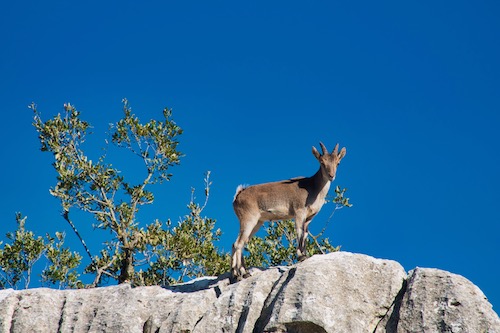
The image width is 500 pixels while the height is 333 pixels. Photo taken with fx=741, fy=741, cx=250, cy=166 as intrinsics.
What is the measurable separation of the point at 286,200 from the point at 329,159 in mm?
1735

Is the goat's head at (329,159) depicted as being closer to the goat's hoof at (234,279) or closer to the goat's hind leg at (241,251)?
the goat's hind leg at (241,251)

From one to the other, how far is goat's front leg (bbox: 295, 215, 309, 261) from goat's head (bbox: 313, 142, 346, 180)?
149 cm

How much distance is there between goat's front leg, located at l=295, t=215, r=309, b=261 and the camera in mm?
19641

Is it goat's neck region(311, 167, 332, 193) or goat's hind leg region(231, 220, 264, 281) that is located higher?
goat's neck region(311, 167, 332, 193)

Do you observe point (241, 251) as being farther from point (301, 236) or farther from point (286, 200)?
point (286, 200)

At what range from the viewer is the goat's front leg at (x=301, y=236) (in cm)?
1964

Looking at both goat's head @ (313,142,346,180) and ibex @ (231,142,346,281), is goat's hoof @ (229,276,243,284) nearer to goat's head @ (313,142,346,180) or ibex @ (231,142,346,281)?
ibex @ (231,142,346,281)

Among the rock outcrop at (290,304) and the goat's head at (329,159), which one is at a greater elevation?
the goat's head at (329,159)

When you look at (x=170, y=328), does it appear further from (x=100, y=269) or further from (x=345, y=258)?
(x=100, y=269)

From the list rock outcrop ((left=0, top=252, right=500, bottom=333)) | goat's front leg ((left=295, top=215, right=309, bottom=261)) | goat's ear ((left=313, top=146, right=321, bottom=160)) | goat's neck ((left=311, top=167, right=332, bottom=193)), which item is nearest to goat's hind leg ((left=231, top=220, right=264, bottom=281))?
rock outcrop ((left=0, top=252, right=500, bottom=333))

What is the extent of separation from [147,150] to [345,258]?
13.0 metres

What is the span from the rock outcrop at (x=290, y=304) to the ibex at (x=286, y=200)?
5.74ft

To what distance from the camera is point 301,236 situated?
797 inches

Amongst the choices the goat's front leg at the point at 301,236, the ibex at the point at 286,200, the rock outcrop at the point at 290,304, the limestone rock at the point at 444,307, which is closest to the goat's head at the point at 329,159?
the ibex at the point at 286,200
